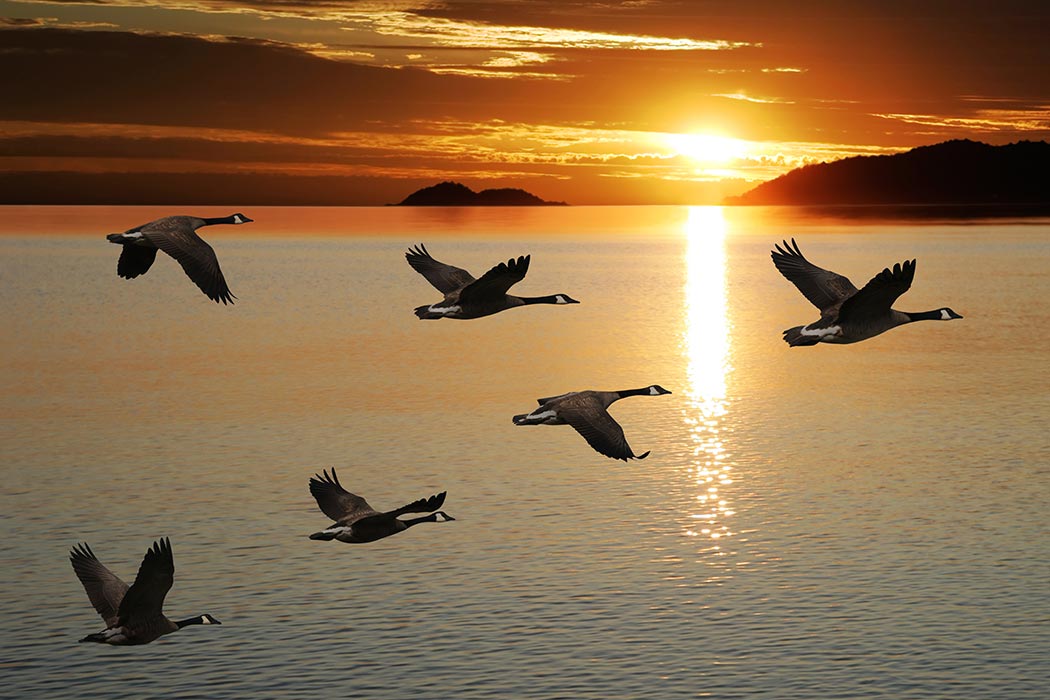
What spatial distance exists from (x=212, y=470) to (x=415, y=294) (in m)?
95.5

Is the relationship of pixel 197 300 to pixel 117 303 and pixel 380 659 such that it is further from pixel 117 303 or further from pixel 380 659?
pixel 380 659

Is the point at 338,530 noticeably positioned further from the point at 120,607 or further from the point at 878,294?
the point at 878,294

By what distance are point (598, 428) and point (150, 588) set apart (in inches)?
400

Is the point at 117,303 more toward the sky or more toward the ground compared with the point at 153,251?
more toward the ground

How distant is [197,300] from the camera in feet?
535

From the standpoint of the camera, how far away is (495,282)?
1412 inches

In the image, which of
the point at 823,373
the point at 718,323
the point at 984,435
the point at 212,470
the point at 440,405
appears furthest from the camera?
the point at 718,323

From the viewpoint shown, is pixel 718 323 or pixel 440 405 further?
pixel 718 323

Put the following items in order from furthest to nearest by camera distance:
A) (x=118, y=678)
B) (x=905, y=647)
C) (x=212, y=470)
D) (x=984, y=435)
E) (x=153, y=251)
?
(x=984, y=435)
(x=212, y=470)
(x=905, y=647)
(x=118, y=678)
(x=153, y=251)

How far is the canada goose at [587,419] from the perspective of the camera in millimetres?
32312

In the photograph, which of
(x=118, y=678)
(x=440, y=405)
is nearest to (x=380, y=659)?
(x=118, y=678)

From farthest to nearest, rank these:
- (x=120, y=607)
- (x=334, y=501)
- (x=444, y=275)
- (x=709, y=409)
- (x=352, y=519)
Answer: (x=709, y=409) → (x=444, y=275) → (x=334, y=501) → (x=352, y=519) → (x=120, y=607)

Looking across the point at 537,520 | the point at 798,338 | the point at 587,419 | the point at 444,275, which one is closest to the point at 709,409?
the point at 537,520

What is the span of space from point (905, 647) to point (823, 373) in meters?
61.7
